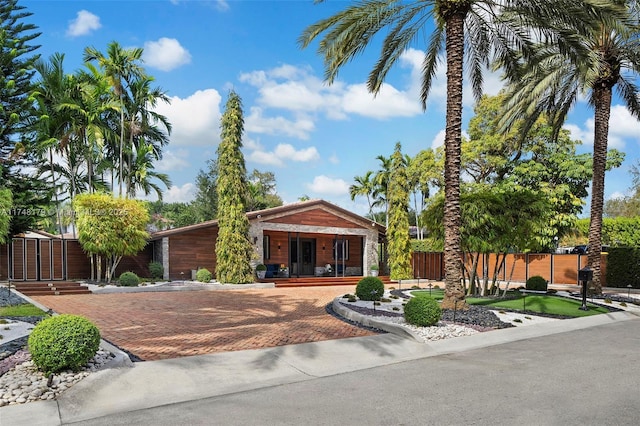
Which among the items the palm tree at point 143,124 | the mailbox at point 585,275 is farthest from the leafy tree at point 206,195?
the mailbox at point 585,275

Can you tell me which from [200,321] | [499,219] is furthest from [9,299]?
[499,219]

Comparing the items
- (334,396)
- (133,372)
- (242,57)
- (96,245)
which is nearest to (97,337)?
(133,372)

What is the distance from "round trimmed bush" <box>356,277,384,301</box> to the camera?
13.0 metres

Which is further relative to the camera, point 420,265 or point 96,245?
point 420,265

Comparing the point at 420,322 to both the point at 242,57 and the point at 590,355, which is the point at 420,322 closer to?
the point at 590,355

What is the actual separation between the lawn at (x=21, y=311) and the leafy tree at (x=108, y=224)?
6.40 meters

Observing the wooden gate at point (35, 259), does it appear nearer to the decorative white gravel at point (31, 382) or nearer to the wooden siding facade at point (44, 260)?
the wooden siding facade at point (44, 260)

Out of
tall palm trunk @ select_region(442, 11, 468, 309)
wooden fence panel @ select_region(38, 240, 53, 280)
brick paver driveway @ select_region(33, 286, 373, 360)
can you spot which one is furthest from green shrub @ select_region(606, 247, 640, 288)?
wooden fence panel @ select_region(38, 240, 53, 280)

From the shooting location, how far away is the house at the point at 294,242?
2147 centimetres

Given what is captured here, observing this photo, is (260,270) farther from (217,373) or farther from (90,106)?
(217,373)

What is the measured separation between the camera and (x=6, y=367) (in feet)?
18.6

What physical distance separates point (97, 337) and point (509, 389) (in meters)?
5.48

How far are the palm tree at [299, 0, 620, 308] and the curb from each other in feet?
7.49

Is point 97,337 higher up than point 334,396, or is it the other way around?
point 97,337
